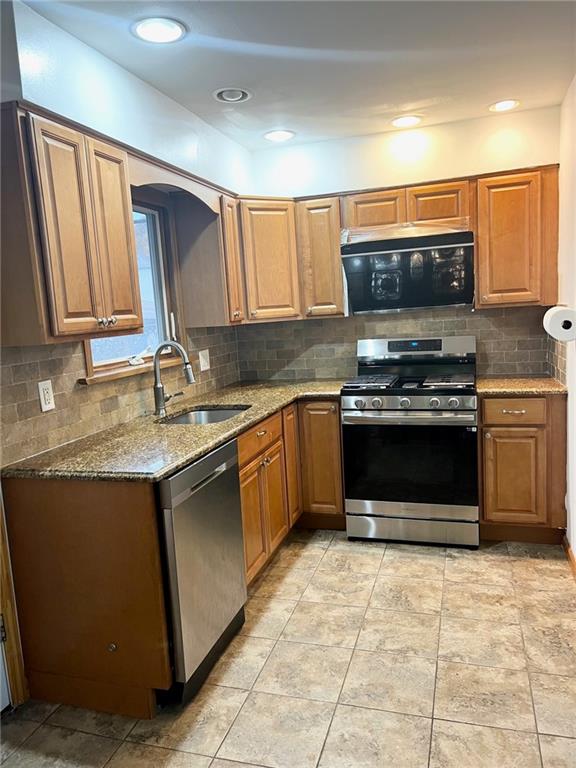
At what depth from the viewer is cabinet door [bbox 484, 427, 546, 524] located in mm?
3076

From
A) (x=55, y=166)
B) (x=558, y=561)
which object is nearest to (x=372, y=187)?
(x=55, y=166)

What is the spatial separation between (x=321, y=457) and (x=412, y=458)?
57cm

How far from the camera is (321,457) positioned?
3.43 meters

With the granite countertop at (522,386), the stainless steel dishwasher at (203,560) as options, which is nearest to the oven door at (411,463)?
the granite countertop at (522,386)

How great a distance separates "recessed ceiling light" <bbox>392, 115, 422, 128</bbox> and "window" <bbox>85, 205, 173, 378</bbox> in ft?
4.95

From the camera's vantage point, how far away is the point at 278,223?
3553 mm

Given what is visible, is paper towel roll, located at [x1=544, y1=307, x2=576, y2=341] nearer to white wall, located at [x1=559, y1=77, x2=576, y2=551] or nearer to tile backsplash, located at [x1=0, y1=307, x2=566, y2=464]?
white wall, located at [x1=559, y1=77, x2=576, y2=551]

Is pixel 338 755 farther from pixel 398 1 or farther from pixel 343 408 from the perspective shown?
pixel 398 1

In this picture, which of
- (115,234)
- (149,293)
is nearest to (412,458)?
(149,293)

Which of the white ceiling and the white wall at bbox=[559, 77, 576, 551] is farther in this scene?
the white wall at bbox=[559, 77, 576, 551]

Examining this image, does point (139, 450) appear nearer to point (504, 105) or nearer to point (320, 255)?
point (320, 255)

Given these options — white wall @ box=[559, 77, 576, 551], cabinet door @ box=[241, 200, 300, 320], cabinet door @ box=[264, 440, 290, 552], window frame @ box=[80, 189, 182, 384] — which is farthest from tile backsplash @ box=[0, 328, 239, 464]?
white wall @ box=[559, 77, 576, 551]

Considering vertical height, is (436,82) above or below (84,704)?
above

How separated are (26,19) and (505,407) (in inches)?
110
